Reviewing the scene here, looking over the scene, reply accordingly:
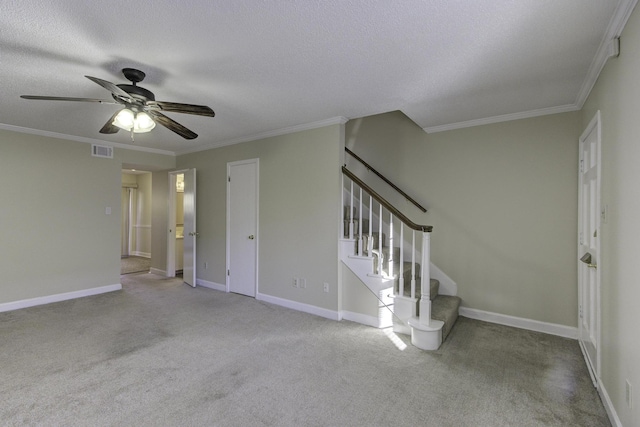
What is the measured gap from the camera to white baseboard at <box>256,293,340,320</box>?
141 inches

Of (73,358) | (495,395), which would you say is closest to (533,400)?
(495,395)

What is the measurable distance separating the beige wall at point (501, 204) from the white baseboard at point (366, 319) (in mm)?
1106

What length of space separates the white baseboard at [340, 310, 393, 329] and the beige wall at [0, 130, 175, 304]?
376cm

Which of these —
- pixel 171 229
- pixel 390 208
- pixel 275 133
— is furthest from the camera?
pixel 171 229

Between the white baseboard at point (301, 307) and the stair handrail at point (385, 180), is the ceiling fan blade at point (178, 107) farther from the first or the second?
the white baseboard at point (301, 307)

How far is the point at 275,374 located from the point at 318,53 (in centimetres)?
239

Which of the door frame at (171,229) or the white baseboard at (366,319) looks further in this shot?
the door frame at (171,229)

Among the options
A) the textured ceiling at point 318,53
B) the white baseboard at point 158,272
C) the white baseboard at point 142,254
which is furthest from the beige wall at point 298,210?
the white baseboard at point 142,254

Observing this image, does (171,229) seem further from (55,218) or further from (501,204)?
(501,204)

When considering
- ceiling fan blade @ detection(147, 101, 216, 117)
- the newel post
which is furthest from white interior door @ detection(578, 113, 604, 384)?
ceiling fan blade @ detection(147, 101, 216, 117)

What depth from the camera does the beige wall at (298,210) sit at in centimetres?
360

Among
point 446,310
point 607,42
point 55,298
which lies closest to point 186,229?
point 55,298

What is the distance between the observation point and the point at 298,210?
153 inches

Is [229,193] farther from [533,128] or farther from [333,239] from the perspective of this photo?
[533,128]
